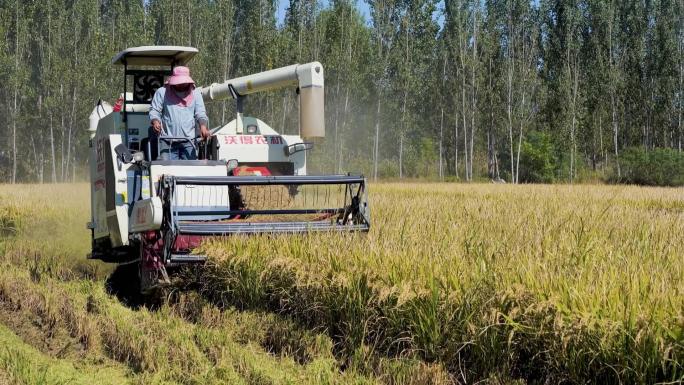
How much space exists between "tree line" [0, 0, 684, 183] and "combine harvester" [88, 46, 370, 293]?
104 feet

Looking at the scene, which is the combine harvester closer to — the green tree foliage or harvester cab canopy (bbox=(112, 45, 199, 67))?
harvester cab canopy (bbox=(112, 45, 199, 67))

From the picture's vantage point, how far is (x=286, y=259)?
19.2ft

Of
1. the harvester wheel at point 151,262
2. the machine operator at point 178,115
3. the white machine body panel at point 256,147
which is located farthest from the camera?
the white machine body panel at point 256,147

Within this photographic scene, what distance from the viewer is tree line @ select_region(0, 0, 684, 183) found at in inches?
1661

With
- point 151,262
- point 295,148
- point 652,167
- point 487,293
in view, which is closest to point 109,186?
point 151,262

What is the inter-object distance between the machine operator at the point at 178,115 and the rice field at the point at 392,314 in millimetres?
1599

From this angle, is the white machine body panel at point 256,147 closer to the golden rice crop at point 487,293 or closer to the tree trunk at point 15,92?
the golden rice crop at point 487,293

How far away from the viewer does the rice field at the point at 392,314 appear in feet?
12.3

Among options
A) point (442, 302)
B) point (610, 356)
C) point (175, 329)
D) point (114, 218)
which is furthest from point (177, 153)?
point (610, 356)

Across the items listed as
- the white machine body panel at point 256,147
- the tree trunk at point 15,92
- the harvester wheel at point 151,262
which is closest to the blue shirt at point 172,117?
the white machine body panel at point 256,147

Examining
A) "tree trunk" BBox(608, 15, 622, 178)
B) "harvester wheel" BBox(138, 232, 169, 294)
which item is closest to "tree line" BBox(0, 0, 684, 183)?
"tree trunk" BBox(608, 15, 622, 178)

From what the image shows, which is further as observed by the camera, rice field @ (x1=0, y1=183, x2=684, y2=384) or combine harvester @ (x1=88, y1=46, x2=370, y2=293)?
combine harvester @ (x1=88, y1=46, x2=370, y2=293)

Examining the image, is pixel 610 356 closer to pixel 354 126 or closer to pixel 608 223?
pixel 608 223

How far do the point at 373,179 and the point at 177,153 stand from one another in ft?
125
